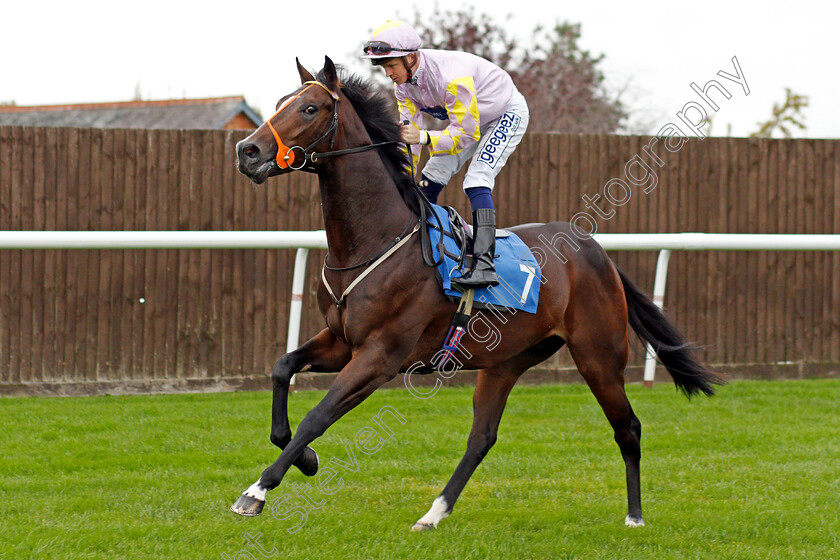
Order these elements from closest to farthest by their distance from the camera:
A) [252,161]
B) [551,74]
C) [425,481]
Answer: [252,161]
[425,481]
[551,74]

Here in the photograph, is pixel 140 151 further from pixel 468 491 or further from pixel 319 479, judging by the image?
pixel 468 491

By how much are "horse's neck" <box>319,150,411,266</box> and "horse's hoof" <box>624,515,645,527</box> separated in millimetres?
1747

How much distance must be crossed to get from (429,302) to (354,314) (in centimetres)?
37

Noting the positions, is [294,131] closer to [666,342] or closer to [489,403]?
[489,403]

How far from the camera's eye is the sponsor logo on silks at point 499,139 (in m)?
4.43

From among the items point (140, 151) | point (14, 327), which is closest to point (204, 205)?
point (140, 151)

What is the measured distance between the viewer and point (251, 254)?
7191 mm

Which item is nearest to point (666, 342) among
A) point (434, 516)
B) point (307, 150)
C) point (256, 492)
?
point (434, 516)

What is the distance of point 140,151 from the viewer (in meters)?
7.02

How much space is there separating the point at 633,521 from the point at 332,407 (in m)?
1.65

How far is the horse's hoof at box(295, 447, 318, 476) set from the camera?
148 inches

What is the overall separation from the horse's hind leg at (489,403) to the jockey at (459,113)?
680mm

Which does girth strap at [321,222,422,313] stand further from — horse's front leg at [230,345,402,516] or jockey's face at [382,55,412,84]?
jockey's face at [382,55,412,84]

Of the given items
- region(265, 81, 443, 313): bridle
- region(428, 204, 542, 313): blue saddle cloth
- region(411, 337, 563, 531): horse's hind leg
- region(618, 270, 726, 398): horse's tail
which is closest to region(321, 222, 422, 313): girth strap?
region(265, 81, 443, 313): bridle
